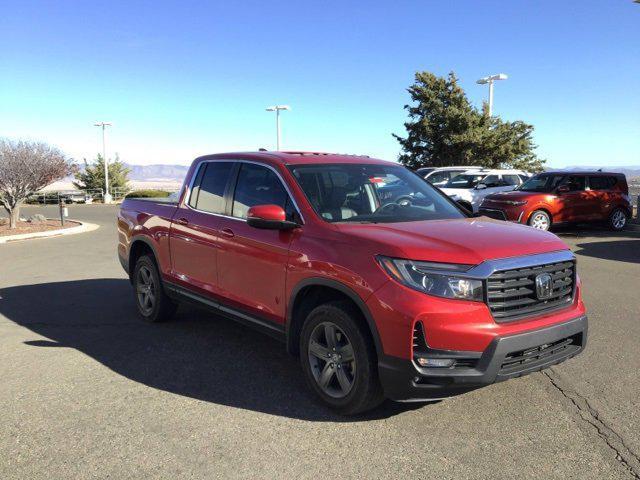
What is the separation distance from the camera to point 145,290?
20.4 ft

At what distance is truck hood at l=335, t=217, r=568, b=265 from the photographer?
331 cm

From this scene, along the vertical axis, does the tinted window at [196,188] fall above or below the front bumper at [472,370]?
above

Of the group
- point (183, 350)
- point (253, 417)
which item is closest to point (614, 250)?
point (183, 350)

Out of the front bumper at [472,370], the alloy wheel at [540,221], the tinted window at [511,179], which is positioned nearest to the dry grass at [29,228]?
the alloy wheel at [540,221]

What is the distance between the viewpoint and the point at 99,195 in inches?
1822

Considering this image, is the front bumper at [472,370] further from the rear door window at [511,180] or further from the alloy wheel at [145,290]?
the rear door window at [511,180]

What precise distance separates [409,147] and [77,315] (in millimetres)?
32864

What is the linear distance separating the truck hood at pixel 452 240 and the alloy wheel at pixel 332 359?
0.67 meters

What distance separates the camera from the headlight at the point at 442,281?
10.6 ft

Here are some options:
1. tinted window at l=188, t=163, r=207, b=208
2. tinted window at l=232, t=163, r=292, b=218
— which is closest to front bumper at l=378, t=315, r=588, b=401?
tinted window at l=232, t=163, r=292, b=218

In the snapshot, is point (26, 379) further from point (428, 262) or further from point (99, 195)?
point (99, 195)

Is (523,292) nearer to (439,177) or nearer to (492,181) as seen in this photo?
(492,181)

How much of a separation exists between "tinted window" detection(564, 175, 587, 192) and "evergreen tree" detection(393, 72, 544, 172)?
19.6 metres

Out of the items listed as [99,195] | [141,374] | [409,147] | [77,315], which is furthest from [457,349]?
[99,195]
